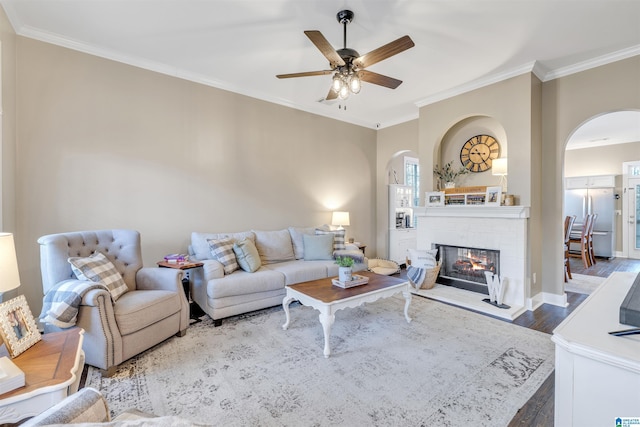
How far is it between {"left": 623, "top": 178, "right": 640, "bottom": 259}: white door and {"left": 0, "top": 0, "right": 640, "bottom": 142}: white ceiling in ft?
17.7

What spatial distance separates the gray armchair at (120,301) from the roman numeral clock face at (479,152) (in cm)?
439

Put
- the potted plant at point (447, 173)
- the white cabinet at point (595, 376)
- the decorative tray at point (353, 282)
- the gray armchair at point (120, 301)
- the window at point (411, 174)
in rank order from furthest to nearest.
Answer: the window at point (411, 174)
the potted plant at point (447, 173)
the decorative tray at point (353, 282)
the gray armchair at point (120, 301)
the white cabinet at point (595, 376)

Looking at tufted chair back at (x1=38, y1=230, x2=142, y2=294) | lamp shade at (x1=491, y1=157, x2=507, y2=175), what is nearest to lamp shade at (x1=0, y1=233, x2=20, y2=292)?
tufted chair back at (x1=38, y1=230, x2=142, y2=294)

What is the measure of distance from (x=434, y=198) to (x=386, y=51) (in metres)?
2.67

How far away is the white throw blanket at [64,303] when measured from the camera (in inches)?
77.4

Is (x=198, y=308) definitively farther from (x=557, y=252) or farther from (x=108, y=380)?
(x=557, y=252)

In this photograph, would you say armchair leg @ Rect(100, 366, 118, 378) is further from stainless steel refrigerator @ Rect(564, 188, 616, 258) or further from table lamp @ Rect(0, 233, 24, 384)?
stainless steel refrigerator @ Rect(564, 188, 616, 258)

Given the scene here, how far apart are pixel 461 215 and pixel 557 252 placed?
1223mm

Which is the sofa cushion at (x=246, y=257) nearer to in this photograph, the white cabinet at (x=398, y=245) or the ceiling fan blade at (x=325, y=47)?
the ceiling fan blade at (x=325, y=47)

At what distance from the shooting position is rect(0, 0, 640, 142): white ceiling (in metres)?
2.46

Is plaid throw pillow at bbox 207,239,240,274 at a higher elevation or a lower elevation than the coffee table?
higher

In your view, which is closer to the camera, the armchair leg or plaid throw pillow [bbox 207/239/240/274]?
the armchair leg

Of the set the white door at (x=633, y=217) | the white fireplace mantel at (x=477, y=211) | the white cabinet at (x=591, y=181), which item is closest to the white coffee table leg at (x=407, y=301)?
the white fireplace mantel at (x=477, y=211)

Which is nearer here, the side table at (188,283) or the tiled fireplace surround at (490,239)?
the side table at (188,283)
